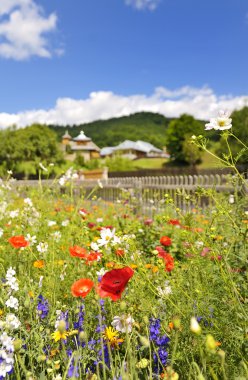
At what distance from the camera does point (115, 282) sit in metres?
1.28


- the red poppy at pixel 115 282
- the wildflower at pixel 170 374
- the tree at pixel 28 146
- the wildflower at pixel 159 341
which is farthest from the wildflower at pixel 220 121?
the tree at pixel 28 146

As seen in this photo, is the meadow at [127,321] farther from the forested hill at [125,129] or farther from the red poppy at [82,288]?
the forested hill at [125,129]

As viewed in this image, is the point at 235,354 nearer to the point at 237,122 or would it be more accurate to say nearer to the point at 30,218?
the point at 30,218

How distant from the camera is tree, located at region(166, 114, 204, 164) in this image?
5969 cm

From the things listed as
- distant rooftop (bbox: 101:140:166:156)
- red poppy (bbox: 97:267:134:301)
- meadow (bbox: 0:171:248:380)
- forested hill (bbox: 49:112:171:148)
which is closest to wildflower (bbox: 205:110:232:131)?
meadow (bbox: 0:171:248:380)

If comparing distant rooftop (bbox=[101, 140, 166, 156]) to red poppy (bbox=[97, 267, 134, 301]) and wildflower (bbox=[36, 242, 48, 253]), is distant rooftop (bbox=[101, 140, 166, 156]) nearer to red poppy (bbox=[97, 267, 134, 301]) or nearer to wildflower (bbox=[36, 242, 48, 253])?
wildflower (bbox=[36, 242, 48, 253])

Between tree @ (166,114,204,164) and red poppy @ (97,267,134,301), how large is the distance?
57.2 m

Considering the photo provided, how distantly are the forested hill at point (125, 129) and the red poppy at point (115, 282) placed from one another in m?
104

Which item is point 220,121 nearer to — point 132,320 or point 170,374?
point 132,320

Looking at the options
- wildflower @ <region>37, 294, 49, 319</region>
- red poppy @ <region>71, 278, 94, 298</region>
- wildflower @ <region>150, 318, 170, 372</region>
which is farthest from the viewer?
wildflower @ <region>37, 294, 49, 319</region>

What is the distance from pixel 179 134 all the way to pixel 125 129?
5718 cm

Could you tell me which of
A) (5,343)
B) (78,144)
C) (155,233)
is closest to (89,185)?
(155,233)

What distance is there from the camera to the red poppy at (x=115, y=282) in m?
1.26

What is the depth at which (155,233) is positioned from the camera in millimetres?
4059
